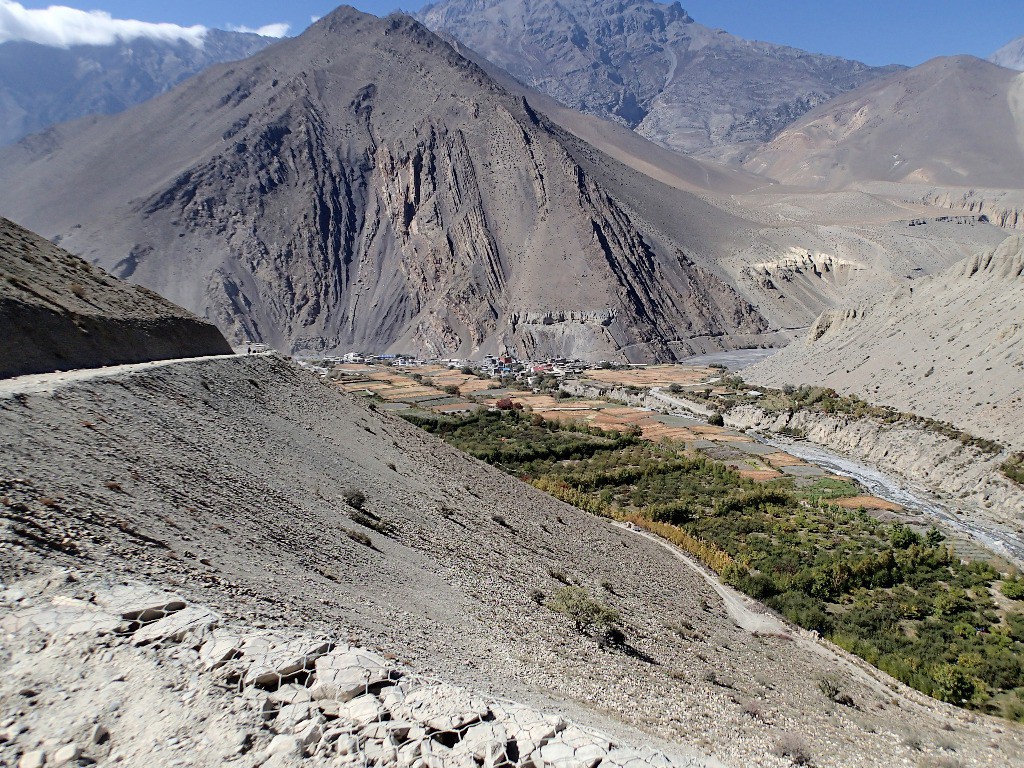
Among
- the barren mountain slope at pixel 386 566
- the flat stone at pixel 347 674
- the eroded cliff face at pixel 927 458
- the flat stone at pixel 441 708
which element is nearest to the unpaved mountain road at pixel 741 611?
the barren mountain slope at pixel 386 566

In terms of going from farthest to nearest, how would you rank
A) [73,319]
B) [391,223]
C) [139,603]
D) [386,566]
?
[391,223], [73,319], [386,566], [139,603]

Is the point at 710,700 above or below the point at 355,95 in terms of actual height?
below

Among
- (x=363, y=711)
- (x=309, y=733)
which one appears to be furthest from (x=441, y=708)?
(x=309, y=733)

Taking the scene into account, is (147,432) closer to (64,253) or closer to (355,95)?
(64,253)

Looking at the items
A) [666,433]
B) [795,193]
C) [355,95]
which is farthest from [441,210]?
[795,193]

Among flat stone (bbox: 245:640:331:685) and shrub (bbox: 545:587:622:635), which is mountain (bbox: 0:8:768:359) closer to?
shrub (bbox: 545:587:622:635)

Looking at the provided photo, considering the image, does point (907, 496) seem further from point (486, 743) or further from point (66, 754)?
point (66, 754)
